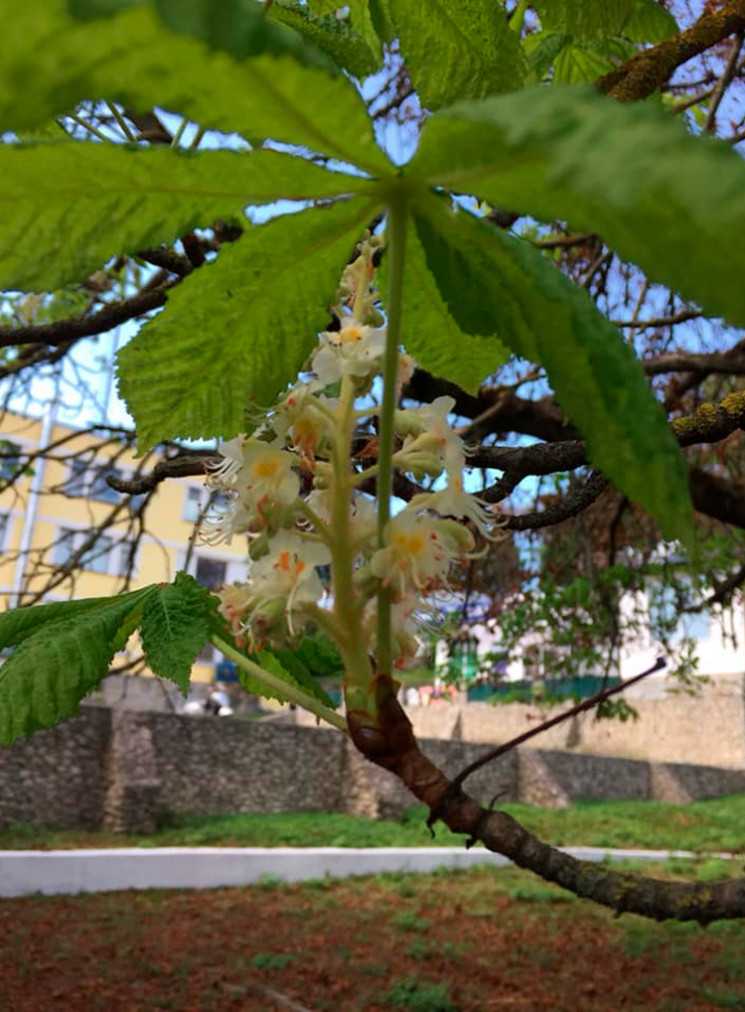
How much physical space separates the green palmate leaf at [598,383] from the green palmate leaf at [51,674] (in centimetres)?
39

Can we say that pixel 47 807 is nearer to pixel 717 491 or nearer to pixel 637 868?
pixel 637 868

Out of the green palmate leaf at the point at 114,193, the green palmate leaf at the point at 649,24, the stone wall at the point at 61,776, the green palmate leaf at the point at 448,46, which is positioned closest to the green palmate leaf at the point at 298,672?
the green palmate leaf at the point at 114,193

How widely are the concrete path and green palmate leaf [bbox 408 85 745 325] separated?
890 centimetres

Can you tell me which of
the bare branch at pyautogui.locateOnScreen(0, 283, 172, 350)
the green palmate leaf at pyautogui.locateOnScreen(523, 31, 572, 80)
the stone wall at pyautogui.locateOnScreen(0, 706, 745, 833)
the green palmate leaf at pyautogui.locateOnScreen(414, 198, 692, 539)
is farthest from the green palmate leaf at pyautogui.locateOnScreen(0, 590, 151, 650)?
the stone wall at pyautogui.locateOnScreen(0, 706, 745, 833)

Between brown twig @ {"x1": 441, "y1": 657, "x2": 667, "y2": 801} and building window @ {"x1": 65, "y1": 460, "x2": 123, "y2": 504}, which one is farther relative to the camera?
building window @ {"x1": 65, "y1": 460, "x2": 123, "y2": 504}

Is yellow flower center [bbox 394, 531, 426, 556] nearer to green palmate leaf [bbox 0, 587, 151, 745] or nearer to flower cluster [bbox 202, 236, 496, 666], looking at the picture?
flower cluster [bbox 202, 236, 496, 666]

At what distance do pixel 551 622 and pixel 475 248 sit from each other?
18.8 feet

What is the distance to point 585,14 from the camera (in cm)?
104

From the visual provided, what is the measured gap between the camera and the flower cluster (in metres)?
0.55

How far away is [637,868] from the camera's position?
9.44m

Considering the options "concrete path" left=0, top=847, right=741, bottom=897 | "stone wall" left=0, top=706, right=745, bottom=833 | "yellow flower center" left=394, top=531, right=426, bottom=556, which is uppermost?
"yellow flower center" left=394, top=531, right=426, bottom=556

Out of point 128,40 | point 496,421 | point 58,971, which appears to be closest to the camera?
point 128,40

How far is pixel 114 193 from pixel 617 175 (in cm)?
32

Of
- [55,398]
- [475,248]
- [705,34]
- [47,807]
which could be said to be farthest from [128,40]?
[47,807]
